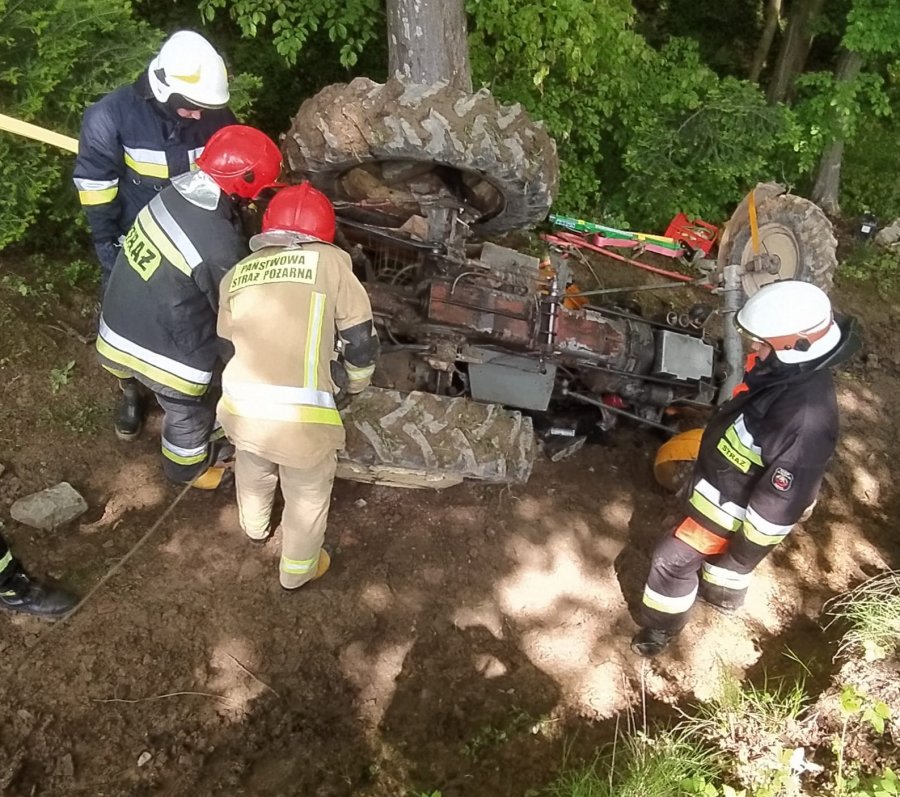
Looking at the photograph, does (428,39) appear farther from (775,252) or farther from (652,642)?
(652,642)

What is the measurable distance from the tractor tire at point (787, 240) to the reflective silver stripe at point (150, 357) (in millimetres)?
3202

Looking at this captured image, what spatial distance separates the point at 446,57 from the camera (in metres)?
4.29

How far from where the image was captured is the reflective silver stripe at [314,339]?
2703 mm

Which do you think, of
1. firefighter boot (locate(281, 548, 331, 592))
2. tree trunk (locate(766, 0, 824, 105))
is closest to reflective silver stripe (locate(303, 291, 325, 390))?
firefighter boot (locate(281, 548, 331, 592))

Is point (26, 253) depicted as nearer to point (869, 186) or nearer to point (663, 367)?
point (663, 367)

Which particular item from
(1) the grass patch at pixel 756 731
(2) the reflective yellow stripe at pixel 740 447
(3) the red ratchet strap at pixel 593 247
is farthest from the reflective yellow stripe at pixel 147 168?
(1) the grass patch at pixel 756 731

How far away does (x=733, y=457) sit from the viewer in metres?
3.06

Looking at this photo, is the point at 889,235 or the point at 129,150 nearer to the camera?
the point at 129,150

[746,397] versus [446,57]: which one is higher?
[446,57]

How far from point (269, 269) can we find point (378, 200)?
1.16m

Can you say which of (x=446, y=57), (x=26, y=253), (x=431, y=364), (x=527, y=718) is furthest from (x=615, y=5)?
(x=527, y=718)

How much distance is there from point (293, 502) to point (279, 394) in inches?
22.3

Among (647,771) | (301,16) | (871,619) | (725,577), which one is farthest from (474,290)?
(301,16)

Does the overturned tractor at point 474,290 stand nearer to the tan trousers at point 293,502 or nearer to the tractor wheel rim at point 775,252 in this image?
the tractor wheel rim at point 775,252
